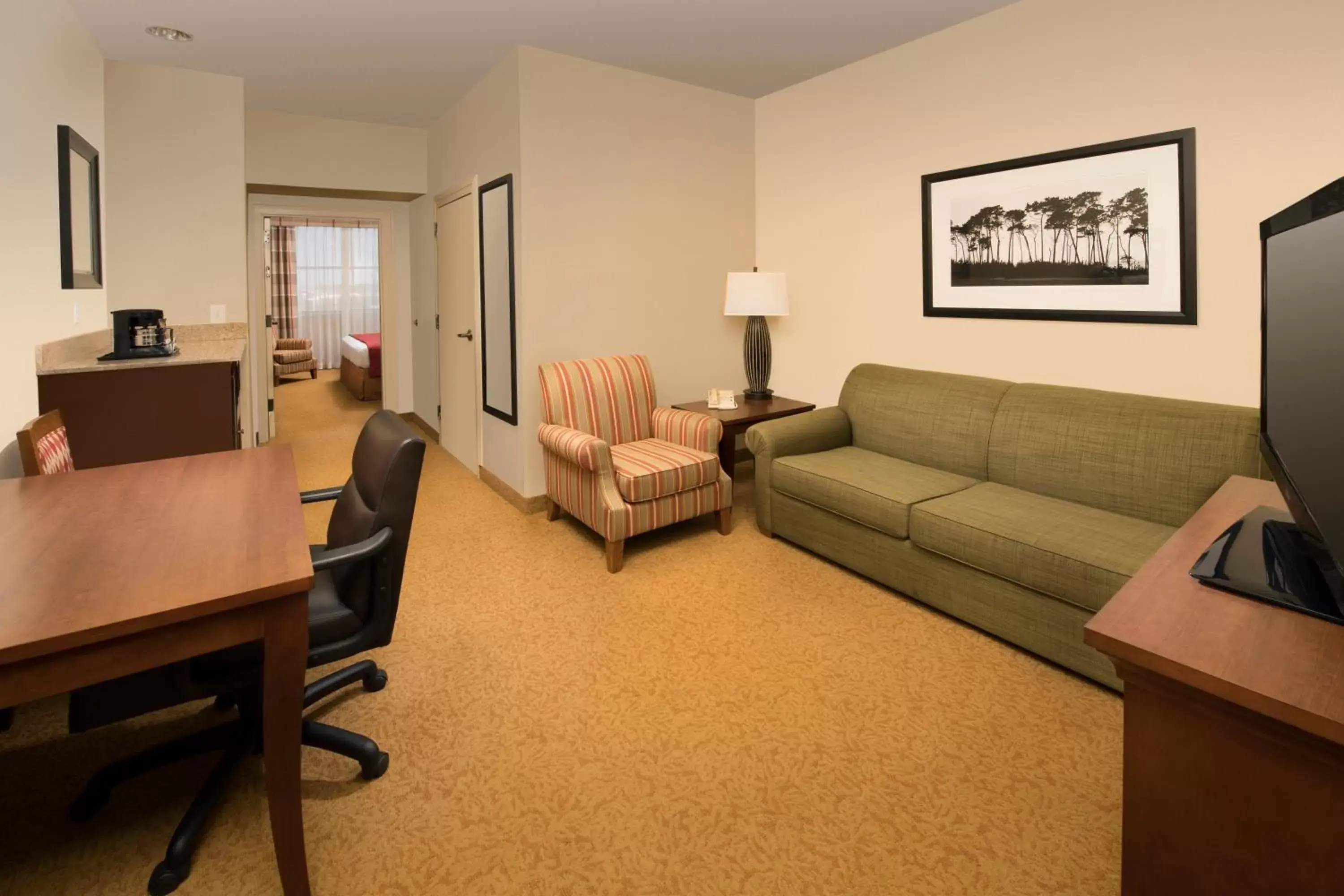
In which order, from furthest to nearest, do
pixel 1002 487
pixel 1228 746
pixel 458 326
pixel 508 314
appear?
1. pixel 458 326
2. pixel 508 314
3. pixel 1002 487
4. pixel 1228 746

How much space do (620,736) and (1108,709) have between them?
1.49m

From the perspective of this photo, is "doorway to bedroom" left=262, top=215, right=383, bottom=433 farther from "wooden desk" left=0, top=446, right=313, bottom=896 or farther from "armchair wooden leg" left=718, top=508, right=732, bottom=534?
"wooden desk" left=0, top=446, right=313, bottom=896

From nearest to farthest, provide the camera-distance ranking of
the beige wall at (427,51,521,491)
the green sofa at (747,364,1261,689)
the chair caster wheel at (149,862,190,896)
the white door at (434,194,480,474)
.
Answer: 1. the chair caster wheel at (149,862,190,896)
2. the green sofa at (747,364,1261,689)
3. the beige wall at (427,51,521,491)
4. the white door at (434,194,480,474)

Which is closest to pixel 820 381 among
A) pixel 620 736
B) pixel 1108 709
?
pixel 1108 709

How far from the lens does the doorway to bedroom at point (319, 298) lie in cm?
955

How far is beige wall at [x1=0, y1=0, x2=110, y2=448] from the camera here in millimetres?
2477

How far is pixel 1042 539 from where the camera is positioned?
7.96ft

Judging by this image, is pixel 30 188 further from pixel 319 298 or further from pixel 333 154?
pixel 319 298

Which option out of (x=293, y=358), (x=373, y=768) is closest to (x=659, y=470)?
(x=373, y=768)

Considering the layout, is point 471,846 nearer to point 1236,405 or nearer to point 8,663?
point 8,663

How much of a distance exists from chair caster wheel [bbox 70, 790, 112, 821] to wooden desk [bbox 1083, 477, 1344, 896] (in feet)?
7.20

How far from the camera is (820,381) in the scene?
441 cm

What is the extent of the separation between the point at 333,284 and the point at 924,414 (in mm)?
10060

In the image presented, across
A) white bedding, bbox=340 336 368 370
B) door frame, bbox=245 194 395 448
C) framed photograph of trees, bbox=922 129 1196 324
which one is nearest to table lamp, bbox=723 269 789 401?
framed photograph of trees, bbox=922 129 1196 324
